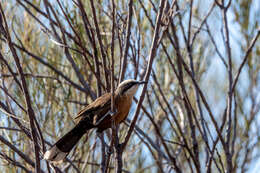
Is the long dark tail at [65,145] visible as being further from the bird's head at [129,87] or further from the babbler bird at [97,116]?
the bird's head at [129,87]

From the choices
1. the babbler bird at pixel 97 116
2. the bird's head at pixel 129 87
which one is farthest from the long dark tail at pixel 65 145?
the bird's head at pixel 129 87

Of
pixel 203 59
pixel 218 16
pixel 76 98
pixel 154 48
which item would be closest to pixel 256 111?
pixel 203 59

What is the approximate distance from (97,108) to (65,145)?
418mm

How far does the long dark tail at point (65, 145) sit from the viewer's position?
3.10 meters

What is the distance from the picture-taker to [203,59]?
4.86 meters

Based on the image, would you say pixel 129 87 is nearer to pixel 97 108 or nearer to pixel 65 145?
pixel 97 108

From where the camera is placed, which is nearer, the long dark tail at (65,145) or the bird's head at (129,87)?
the long dark tail at (65,145)

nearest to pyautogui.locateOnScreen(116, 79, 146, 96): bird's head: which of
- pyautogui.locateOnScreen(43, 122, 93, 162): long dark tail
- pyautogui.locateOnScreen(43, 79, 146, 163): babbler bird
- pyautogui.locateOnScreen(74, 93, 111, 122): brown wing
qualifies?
pyautogui.locateOnScreen(43, 79, 146, 163): babbler bird

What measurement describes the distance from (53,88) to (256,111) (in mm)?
2493

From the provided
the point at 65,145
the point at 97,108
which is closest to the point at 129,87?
the point at 97,108

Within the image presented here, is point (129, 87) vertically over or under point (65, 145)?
over

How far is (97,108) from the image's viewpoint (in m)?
3.14

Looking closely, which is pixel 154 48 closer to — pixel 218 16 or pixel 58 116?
pixel 58 116

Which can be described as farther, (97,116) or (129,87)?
(129,87)
